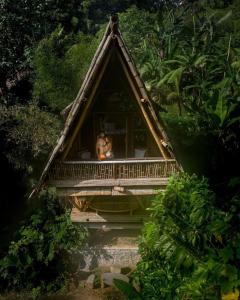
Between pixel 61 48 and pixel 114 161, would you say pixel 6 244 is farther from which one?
pixel 61 48

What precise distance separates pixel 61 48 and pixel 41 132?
11475 mm

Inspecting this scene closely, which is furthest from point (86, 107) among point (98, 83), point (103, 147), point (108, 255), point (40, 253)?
point (108, 255)

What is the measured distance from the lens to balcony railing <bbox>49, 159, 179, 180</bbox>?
1261 cm

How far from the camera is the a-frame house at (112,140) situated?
1185 cm

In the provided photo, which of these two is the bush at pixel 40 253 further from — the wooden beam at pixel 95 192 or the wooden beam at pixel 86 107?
the wooden beam at pixel 86 107

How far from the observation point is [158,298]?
11.4m

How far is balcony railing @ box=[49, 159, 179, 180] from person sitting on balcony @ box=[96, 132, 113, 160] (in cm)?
31

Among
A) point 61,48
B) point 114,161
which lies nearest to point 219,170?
point 114,161

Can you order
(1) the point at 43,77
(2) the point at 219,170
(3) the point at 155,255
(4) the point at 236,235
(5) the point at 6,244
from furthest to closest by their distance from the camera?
(1) the point at 43,77 < (2) the point at 219,170 < (5) the point at 6,244 < (3) the point at 155,255 < (4) the point at 236,235

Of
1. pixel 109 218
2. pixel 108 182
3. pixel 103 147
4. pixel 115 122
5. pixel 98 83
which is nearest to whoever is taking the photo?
pixel 98 83

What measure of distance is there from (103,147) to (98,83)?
1.98 metres

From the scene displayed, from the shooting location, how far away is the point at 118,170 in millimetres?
12703

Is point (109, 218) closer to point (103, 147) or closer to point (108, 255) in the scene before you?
point (108, 255)

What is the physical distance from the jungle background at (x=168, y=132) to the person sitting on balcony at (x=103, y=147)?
2.04 meters
